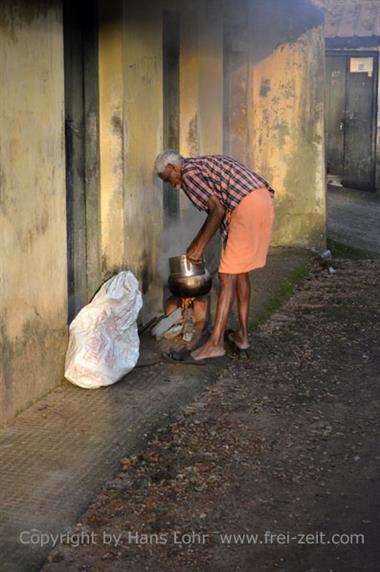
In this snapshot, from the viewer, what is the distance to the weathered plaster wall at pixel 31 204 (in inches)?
239

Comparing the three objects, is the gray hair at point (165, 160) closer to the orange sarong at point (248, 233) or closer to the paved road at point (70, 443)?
the orange sarong at point (248, 233)

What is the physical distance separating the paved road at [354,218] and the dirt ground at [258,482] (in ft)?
17.7

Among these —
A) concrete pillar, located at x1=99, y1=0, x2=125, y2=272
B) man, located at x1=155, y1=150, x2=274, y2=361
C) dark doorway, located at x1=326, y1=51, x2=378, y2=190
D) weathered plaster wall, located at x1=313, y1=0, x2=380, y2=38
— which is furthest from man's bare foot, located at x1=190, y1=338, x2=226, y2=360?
dark doorway, located at x1=326, y1=51, x2=378, y2=190

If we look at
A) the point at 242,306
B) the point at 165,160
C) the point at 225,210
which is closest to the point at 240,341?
the point at 242,306

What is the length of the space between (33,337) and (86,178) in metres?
1.71

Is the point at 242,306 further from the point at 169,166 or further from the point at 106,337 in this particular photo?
the point at 106,337

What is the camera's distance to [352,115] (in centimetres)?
1909

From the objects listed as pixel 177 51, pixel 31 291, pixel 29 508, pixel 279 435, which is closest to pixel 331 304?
pixel 177 51

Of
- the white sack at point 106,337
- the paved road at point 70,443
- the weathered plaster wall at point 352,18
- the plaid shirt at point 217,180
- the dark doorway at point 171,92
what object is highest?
the weathered plaster wall at point 352,18

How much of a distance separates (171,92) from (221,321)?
2.84 meters

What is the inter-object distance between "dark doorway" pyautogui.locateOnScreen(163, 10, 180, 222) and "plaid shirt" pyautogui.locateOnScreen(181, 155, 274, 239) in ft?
6.53

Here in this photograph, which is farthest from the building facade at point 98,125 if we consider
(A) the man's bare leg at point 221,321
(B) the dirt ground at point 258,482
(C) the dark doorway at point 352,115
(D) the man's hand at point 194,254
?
(C) the dark doorway at point 352,115

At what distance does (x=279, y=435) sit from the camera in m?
6.51

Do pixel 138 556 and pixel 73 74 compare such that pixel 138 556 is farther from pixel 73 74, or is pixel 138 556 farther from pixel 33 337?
pixel 73 74
